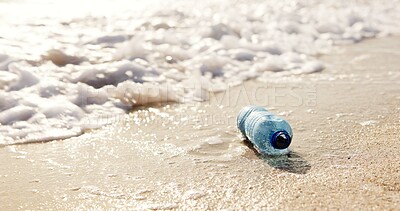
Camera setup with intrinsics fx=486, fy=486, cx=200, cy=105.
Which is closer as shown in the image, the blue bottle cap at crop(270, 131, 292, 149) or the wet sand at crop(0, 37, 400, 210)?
the wet sand at crop(0, 37, 400, 210)

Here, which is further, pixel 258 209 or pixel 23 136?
pixel 23 136

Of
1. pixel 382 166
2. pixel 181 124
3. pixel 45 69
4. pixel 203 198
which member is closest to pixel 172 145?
pixel 181 124

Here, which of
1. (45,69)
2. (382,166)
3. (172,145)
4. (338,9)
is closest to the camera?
(382,166)

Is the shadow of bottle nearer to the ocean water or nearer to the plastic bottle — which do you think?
the plastic bottle

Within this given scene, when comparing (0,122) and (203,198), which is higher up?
(0,122)

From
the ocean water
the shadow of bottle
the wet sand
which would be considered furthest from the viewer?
the ocean water

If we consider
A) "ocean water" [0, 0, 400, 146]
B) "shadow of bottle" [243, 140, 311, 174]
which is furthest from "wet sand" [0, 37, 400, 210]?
"ocean water" [0, 0, 400, 146]

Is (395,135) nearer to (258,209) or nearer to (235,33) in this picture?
(258,209)
